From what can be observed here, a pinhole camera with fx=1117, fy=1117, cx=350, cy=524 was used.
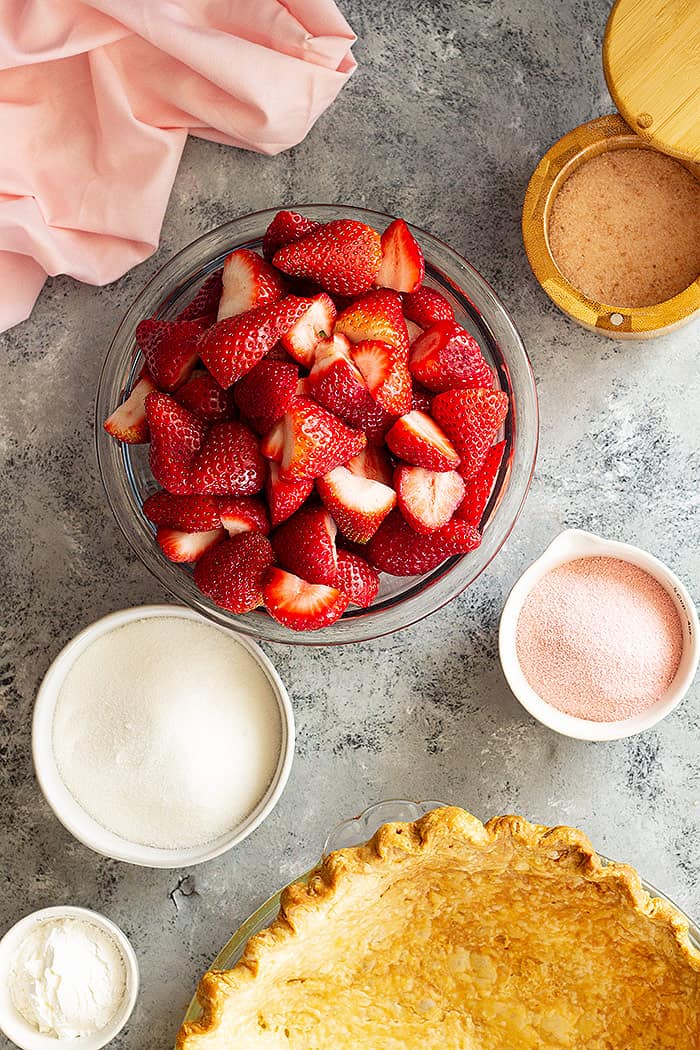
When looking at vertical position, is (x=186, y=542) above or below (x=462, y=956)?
above

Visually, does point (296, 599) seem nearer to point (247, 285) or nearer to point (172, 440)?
point (172, 440)

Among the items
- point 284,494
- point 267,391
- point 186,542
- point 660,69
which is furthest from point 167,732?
point 660,69

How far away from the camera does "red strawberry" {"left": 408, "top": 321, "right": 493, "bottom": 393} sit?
135 centimetres

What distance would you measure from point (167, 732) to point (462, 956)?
19.6 inches

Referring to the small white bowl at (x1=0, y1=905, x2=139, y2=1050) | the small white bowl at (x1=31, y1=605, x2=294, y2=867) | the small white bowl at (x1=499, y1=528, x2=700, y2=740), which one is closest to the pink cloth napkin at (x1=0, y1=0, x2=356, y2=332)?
the small white bowl at (x1=31, y1=605, x2=294, y2=867)

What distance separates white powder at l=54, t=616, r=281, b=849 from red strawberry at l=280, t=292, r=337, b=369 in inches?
18.5

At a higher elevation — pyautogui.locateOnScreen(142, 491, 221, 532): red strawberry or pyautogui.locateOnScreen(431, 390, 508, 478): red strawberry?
pyautogui.locateOnScreen(431, 390, 508, 478): red strawberry

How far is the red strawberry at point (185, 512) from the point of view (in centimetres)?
136

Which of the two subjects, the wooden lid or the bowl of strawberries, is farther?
the wooden lid

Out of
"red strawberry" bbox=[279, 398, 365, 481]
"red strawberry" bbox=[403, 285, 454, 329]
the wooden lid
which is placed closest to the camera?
"red strawberry" bbox=[279, 398, 365, 481]

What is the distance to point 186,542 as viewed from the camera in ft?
4.63

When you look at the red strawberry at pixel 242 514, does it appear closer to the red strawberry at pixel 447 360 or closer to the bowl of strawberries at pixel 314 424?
the bowl of strawberries at pixel 314 424

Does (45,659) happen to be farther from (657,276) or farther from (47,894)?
(657,276)

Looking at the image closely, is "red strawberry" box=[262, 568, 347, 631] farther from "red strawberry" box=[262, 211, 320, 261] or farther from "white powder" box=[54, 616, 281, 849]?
"red strawberry" box=[262, 211, 320, 261]
